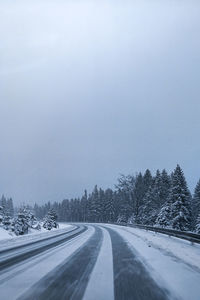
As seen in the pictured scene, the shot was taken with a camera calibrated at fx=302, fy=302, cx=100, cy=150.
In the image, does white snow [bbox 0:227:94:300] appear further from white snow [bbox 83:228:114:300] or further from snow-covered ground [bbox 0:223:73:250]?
snow-covered ground [bbox 0:223:73:250]

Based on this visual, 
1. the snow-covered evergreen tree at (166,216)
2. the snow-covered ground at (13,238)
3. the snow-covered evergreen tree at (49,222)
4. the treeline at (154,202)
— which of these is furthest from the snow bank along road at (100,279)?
the snow-covered evergreen tree at (49,222)

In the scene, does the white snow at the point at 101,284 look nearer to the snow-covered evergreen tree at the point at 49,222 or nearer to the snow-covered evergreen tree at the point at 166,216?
the snow-covered evergreen tree at the point at 166,216

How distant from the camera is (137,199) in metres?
57.8

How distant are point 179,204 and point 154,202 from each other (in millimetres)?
17308

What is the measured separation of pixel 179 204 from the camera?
38469mm

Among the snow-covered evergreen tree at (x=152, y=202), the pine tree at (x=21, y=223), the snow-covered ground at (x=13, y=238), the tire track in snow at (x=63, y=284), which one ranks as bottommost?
the tire track in snow at (x=63, y=284)

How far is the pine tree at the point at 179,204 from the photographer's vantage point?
123 ft

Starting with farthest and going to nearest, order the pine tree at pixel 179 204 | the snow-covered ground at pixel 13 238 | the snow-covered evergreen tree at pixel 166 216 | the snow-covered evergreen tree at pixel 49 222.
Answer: the snow-covered evergreen tree at pixel 49 222
the snow-covered evergreen tree at pixel 166 216
the pine tree at pixel 179 204
the snow-covered ground at pixel 13 238

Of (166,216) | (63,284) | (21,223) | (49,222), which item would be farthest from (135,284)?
(49,222)

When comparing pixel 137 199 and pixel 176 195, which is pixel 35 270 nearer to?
pixel 176 195

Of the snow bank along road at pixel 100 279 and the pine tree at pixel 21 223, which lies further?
the pine tree at pixel 21 223

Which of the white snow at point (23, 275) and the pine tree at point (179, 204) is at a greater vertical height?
the pine tree at point (179, 204)

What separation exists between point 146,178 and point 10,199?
116251 millimetres

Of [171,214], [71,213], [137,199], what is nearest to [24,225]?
[171,214]
